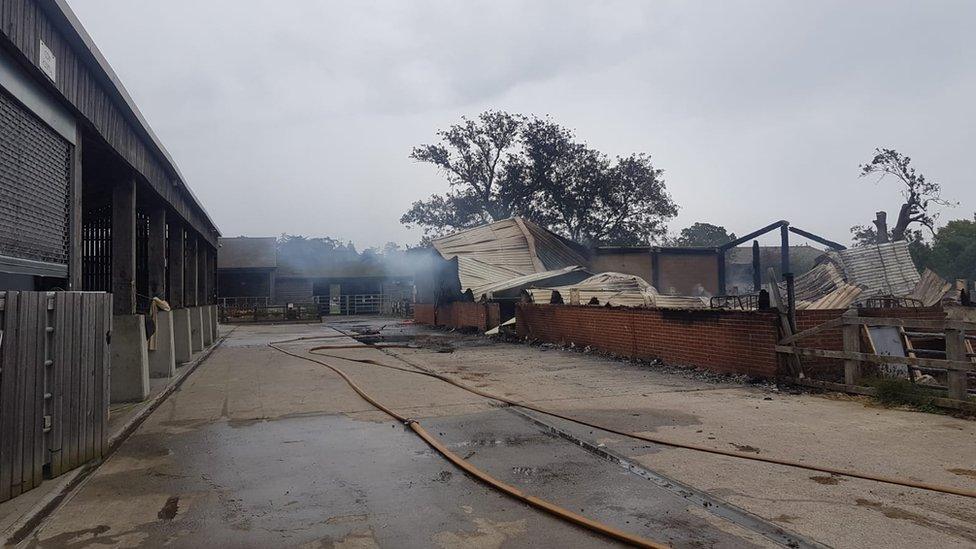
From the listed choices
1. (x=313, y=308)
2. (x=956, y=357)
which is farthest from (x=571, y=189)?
(x=956, y=357)

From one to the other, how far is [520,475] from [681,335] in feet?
24.1

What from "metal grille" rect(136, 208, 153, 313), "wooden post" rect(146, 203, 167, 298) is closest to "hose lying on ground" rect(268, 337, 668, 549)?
"wooden post" rect(146, 203, 167, 298)

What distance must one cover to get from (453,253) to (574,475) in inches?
909

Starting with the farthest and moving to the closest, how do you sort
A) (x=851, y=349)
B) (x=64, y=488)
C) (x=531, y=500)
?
(x=851, y=349) < (x=64, y=488) < (x=531, y=500)

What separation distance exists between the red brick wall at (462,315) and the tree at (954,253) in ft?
112

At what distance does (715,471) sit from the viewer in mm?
5254

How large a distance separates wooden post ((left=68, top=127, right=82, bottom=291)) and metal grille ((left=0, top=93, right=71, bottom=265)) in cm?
7

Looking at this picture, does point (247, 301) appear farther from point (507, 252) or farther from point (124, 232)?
point (124, 232)

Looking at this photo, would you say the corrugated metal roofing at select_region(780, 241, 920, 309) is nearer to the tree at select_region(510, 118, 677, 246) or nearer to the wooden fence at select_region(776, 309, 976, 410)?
the wooden fence at select_region(776, 309, 976, 410)

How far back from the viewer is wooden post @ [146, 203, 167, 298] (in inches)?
504

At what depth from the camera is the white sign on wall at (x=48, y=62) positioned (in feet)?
18.6

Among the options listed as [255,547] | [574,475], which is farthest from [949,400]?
[255,547]

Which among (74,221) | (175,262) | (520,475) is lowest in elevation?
(520,475)

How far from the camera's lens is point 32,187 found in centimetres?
589
